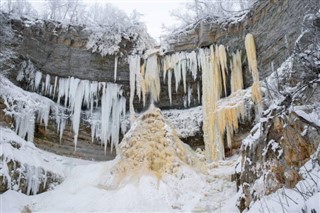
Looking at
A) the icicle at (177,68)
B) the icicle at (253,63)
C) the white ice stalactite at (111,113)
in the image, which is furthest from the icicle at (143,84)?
the icicle at (253,63)

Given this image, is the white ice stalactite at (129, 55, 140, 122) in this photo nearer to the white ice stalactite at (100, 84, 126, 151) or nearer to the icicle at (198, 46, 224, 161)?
the white ice stalactite at (100, 84, 126, 151)

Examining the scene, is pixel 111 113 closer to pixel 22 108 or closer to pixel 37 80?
pixel 37 80

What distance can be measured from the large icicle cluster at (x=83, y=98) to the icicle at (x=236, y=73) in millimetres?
5703

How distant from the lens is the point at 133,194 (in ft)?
39.2

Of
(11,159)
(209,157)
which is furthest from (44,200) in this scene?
(209,157)

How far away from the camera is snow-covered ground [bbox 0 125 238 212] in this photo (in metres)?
11.3

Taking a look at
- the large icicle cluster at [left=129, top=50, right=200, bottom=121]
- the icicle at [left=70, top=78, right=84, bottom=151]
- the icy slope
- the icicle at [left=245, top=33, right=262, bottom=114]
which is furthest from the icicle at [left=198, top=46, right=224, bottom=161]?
the icicle at [left=70, top=78, right=84, bottom=151]

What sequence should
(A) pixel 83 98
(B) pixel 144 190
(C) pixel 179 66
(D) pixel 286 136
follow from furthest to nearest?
(A) pixel 83 98 → (C) pixel 179 66 → (B) pixel 144 190 → (D) pixel 286 136

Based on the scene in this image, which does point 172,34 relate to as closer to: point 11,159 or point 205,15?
point 205,15

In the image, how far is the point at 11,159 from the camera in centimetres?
1325

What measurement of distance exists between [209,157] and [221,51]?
5.18 m

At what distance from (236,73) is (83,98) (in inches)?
304

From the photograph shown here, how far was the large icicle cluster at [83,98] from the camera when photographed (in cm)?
1859

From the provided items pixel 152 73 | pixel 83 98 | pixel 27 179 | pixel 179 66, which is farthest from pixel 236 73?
pixel 27 179
